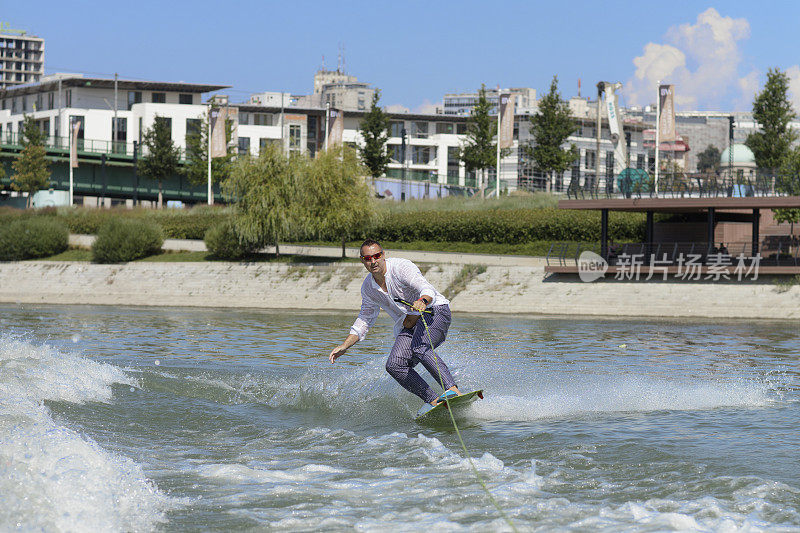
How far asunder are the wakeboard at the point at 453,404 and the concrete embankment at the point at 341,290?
22.2 meters

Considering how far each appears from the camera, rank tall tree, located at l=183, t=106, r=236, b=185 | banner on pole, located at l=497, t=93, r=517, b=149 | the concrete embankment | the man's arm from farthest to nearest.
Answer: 1. tall tree, located at l=183, t=106, r=236, b=185
2. banner on pole, located at l=497, t=93, r=517, b=149
3. the concrete embankment
4. the man's arm

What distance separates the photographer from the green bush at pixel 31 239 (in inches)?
1725

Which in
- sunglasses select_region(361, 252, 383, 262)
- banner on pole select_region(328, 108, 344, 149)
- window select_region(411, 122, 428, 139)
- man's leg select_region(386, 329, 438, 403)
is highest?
window select_region(411, 122, 428, 139)

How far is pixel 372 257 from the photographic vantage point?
929cm

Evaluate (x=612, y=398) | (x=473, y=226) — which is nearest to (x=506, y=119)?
(x=473, y=226)

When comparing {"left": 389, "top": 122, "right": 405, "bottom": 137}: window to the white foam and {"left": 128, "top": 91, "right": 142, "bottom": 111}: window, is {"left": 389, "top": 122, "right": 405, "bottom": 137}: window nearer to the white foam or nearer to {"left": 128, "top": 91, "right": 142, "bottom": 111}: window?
{"left": 128, "top": 91, "right": 142, "bottom": 111}: window

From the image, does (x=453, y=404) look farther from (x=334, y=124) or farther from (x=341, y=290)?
(x=334, y=124)

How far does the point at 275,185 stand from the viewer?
40688mm

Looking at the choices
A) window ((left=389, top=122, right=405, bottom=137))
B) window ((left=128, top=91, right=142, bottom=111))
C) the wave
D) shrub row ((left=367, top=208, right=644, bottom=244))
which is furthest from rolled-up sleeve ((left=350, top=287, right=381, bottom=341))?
window ((left=389, top=122, right=405, bottom=137))

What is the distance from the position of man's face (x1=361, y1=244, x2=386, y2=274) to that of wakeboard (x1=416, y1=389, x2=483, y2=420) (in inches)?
65.5

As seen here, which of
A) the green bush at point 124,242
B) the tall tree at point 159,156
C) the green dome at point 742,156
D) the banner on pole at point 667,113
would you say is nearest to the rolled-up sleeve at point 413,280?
the green bush at point 124,242

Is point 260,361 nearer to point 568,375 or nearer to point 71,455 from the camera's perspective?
point 568,375

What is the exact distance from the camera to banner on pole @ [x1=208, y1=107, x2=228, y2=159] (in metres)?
58.9

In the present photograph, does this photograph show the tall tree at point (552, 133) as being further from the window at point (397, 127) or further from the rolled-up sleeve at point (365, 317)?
the rolled-up sleeve at point (365, 317)
